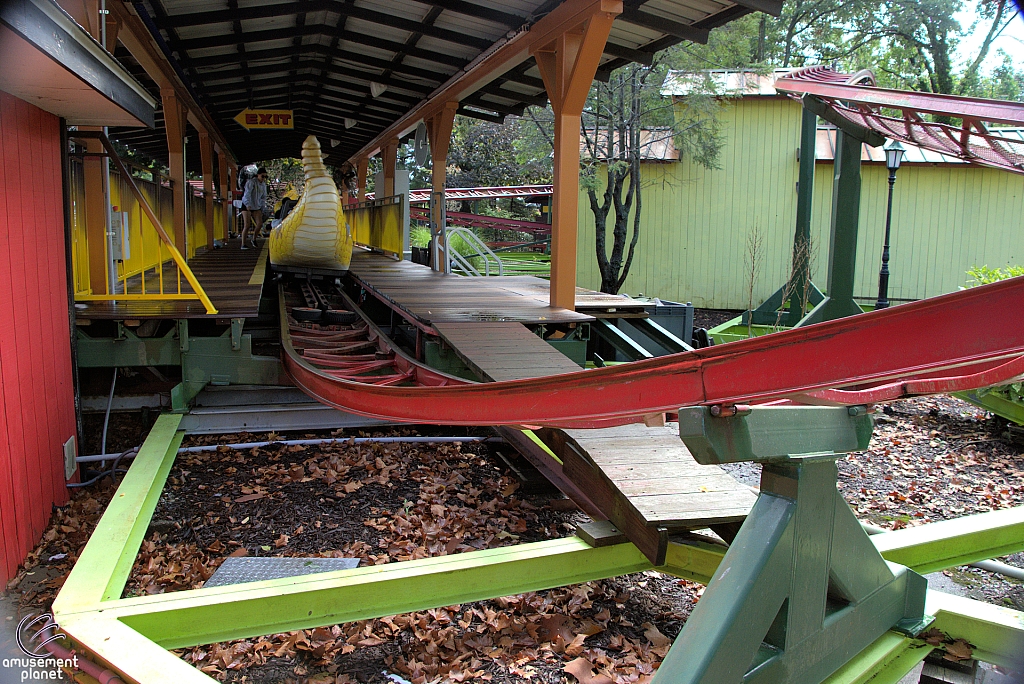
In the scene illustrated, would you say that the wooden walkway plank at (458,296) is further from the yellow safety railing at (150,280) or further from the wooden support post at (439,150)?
the yellow safety railing at (150,280)

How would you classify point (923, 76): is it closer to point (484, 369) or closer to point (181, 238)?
point (181, 238)

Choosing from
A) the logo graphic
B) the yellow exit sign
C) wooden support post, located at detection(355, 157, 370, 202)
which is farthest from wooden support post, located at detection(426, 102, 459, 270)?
wooden support post, located at detection(355, 157, 370, 202)

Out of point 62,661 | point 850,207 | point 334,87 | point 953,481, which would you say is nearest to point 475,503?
Answer: point 62,661

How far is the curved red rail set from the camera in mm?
1527

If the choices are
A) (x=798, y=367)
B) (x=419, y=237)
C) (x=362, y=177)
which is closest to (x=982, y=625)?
(x=798, y=367)

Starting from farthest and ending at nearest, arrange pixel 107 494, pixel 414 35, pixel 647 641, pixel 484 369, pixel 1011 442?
pixel 414 35, pixel 1011 442, pixel 107 494, pixel 484 369, pixel 647 641

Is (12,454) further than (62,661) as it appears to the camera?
Yes

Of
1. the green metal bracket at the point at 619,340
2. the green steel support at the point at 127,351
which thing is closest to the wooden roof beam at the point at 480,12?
the green metal bracket at the point at 619,340

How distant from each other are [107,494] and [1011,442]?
8.13 metres

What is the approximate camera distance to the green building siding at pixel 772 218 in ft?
58.7

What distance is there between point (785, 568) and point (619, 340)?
4516mm

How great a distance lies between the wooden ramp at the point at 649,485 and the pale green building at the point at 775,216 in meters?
13.7

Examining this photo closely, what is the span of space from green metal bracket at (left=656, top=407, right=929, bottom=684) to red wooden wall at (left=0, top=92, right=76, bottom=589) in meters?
3.58

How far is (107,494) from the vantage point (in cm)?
528
